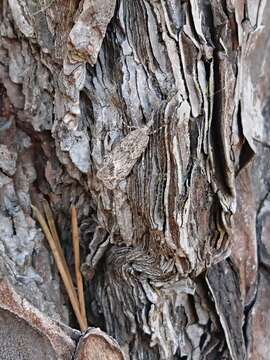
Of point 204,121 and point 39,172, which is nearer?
point 204,121

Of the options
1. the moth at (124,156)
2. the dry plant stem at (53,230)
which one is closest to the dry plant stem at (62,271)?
the dry plant stem at (53,230)

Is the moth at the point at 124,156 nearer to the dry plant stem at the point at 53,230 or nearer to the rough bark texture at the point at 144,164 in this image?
the rough bark texture at the point at 144,164

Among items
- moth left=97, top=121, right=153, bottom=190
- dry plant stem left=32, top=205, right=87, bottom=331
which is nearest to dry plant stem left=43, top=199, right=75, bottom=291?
dry plant stem left=32, top=205, right=87, bottom=331

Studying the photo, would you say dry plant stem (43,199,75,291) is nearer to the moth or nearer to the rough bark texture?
the rough bark texture

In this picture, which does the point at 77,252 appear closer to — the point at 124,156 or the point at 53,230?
the point at 53,230

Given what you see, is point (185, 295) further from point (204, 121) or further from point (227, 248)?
point (204, 121)

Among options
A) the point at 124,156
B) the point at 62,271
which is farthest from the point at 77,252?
the point at 124,156

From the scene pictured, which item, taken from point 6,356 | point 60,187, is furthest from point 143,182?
point 6,356
